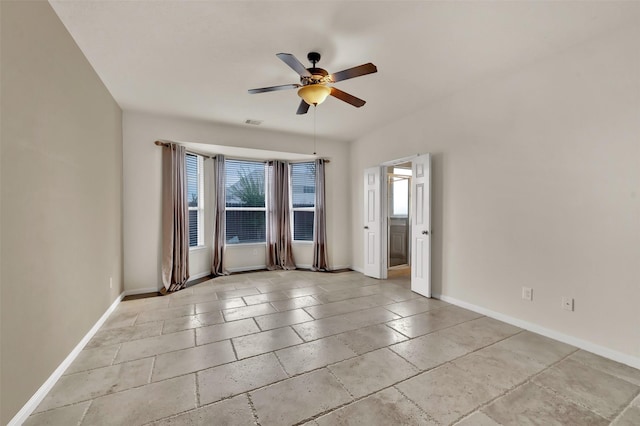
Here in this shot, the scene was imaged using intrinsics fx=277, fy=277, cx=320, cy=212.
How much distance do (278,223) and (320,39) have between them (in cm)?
399

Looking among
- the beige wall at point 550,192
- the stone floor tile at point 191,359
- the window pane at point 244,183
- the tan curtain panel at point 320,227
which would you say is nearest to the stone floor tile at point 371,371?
the stone floor tile at point 191,359

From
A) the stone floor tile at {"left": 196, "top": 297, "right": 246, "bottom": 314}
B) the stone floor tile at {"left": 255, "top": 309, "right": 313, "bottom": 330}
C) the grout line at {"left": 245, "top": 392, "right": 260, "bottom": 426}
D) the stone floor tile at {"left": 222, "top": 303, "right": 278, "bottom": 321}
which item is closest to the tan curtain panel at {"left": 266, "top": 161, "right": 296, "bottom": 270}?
the stone floor tile at {"left": 196, "top": 297, "right": 246, "bottom": 314}

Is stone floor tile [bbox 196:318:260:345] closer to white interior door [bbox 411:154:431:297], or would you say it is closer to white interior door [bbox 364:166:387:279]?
white interior door [bbox 411:154:431:297]

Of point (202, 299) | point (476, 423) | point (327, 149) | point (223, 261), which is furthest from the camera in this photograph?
point (327, 149)

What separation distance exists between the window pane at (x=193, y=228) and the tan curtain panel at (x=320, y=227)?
234cm

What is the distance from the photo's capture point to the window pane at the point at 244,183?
5.75m

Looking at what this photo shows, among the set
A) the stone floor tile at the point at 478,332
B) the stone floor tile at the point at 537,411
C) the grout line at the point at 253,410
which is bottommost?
the stone floor tile at the point at 537,411

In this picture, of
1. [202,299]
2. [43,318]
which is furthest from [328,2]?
[202,299]

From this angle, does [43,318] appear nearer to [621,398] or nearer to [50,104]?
[50,104]

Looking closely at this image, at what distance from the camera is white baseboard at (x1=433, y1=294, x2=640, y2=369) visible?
229cm

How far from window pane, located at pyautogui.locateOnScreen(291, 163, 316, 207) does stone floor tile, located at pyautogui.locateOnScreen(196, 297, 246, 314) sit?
109 inches

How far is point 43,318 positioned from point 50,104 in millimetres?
1512

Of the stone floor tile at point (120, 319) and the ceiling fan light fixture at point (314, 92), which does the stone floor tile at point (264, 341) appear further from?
the ceiling fan light fixture at point (314, 92)

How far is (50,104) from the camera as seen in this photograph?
2.01 metres
